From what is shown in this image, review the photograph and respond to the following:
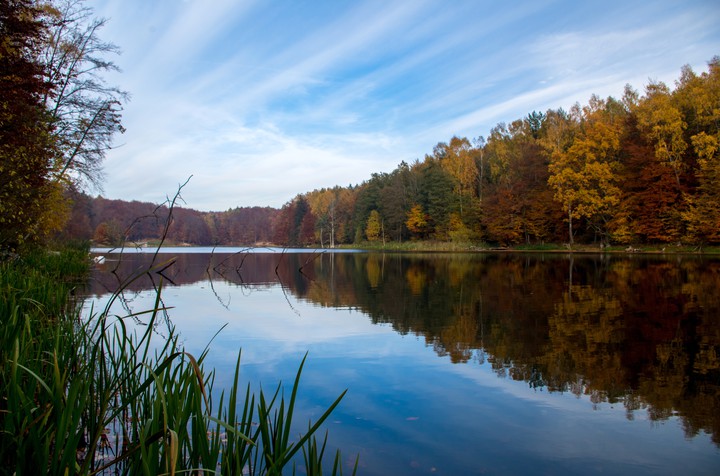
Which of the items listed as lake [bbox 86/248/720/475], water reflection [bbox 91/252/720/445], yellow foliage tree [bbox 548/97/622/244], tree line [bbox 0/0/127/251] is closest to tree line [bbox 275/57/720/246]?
yellow foliage tree [bbox 548/97/622/244]

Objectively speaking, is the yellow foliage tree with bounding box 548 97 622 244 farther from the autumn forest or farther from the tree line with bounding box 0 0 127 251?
the tree line with bounding box 0 0 127 251

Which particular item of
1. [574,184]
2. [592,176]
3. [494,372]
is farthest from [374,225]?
[494,372]

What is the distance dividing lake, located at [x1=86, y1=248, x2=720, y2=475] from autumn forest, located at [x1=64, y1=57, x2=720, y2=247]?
9.72 metres

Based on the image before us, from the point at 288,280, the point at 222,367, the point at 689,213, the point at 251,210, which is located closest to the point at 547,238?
the point at 689,213

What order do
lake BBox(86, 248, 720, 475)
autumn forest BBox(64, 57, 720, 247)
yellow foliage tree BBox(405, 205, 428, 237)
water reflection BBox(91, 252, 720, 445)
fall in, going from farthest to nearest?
yellow foliage tree BBox(405, 205, 428, 237) → autumn forest BBox(64, 57, 720, 247) → water reflection BBox(91, 252, 720, 445) → lake BBox(86, 248, 720, 475)

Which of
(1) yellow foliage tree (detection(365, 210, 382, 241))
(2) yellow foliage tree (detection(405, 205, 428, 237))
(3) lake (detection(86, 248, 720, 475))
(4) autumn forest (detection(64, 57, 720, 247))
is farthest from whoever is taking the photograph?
(1) yellow foliage tree (detection(365, 210, 382, 241))

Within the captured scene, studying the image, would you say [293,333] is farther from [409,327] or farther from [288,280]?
[288,280]

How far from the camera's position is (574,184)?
42969 mm

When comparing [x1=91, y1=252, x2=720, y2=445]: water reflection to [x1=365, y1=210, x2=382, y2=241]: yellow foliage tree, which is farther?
[x1=365, y1=210, x2=382, y2=241]: yellow foliage tree

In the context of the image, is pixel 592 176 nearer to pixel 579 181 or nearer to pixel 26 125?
pixel 579 181

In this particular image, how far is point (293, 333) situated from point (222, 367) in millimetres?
2674

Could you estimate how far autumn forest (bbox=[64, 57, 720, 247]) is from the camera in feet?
119

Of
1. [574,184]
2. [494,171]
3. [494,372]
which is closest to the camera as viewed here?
[494,372]

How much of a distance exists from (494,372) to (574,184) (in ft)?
133
